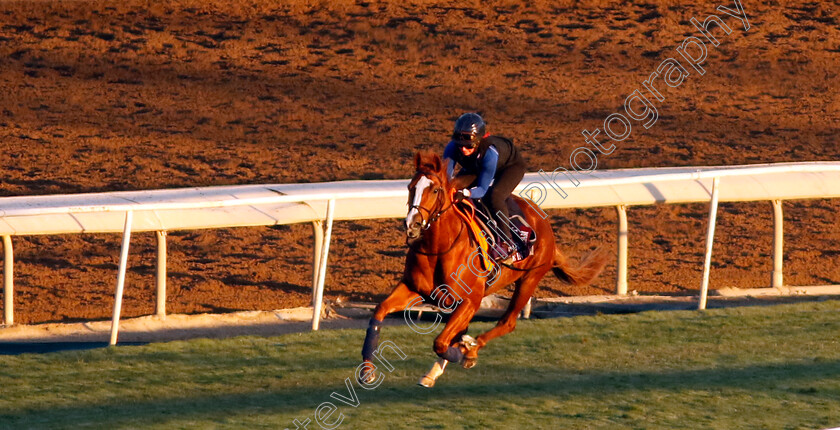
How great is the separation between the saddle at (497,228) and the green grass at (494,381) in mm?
582

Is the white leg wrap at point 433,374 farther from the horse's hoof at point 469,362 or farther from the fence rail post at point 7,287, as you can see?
the fence rail post at point 7,287

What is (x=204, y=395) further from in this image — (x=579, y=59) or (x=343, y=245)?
(x=579, y=59)

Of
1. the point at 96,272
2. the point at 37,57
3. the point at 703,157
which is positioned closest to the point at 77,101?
the point at 37,57

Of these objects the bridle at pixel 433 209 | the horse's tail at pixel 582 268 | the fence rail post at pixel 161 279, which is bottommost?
the fence rail post at pixel 161 279

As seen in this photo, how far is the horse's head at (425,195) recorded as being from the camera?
5391 millimetres

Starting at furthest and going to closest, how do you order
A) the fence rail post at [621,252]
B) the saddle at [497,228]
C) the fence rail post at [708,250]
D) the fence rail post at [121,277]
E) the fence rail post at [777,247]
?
the fence rail post at [777,247] < the fence rail post at [621,252] < the fence rail post at [708,250] < the fence rail post at [121,277] < the saddle at [497,228]

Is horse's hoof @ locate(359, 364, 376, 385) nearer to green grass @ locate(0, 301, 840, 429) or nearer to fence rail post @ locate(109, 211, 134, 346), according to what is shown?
green grass @ locate(0, 301, 840, 429)

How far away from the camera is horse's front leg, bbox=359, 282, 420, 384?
5.54 m

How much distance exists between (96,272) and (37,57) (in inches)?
232

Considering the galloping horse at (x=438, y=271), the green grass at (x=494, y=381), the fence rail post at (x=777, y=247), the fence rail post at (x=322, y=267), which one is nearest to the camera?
the green grass at (x=494, y=381)

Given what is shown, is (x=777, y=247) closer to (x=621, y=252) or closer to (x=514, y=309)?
(x=621, y=252)

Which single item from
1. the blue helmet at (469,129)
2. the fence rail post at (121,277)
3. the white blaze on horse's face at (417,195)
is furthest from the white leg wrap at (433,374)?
the fence rail post at (121,277)

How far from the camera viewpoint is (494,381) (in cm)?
596

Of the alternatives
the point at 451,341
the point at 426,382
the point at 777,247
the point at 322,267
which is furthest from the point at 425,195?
the point at 777,247
